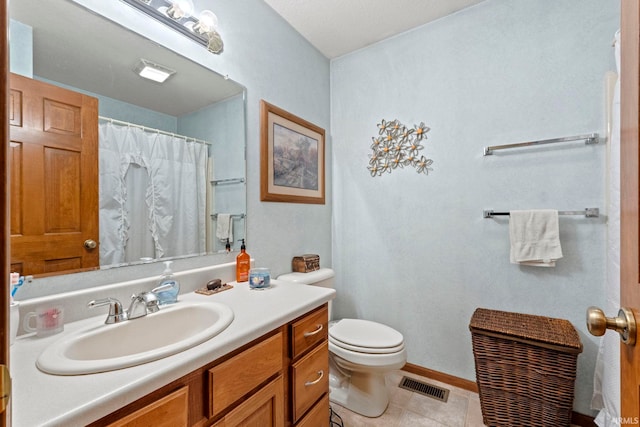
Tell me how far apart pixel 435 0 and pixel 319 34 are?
783 millimetres

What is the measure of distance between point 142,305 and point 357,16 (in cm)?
205

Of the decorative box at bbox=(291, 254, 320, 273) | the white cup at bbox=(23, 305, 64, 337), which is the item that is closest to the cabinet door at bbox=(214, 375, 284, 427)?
the white cup at bbox=(23, 305, 64, 337)

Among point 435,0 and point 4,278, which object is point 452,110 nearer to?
point 435,0

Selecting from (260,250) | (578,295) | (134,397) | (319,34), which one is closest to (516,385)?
(578,295)

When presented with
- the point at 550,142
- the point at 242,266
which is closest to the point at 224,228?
the point at 242,266

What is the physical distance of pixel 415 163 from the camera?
77.8 inches

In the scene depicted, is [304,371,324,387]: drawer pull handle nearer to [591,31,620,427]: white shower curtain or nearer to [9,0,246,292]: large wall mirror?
[9,0,246,292]: large wall mirror

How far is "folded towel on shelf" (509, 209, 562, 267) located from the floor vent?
3.11ft

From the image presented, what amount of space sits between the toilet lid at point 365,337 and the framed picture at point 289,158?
900 millimetres

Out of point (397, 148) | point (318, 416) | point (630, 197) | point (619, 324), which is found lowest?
point (318, 416)

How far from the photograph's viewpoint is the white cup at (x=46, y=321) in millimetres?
819

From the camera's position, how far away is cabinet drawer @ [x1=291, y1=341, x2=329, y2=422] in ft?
3.41

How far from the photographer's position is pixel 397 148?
204cm

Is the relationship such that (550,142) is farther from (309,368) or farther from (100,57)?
(100,57)
